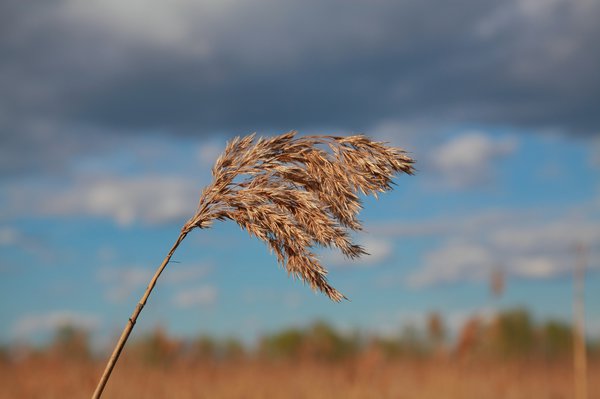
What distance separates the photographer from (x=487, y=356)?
38.9 ft

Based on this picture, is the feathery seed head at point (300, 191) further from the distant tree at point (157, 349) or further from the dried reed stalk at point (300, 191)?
the distant tree at point (157, 349)

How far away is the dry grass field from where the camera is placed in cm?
830

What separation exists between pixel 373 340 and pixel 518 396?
9.97ft

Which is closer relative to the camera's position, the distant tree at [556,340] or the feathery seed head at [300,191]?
the feathery seed head at [300,191]

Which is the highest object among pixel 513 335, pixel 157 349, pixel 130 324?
pixel 513 335

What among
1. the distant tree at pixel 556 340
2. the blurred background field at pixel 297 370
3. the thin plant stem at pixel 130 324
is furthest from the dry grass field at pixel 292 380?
the thin plant stem at pixel 130 324

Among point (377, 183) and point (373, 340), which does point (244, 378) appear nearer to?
point (373, 340)

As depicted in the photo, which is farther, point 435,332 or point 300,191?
point 435,332

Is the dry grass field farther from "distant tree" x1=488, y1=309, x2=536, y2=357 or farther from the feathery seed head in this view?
the feathery seed head

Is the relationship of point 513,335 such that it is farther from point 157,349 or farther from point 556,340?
point 157,349

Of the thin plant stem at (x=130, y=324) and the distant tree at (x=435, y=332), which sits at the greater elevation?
the distant tree at (x=435, y=332)

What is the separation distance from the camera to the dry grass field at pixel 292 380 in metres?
8.30

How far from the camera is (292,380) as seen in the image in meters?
9.55

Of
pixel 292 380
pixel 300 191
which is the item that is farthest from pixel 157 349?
pixel 300 191
